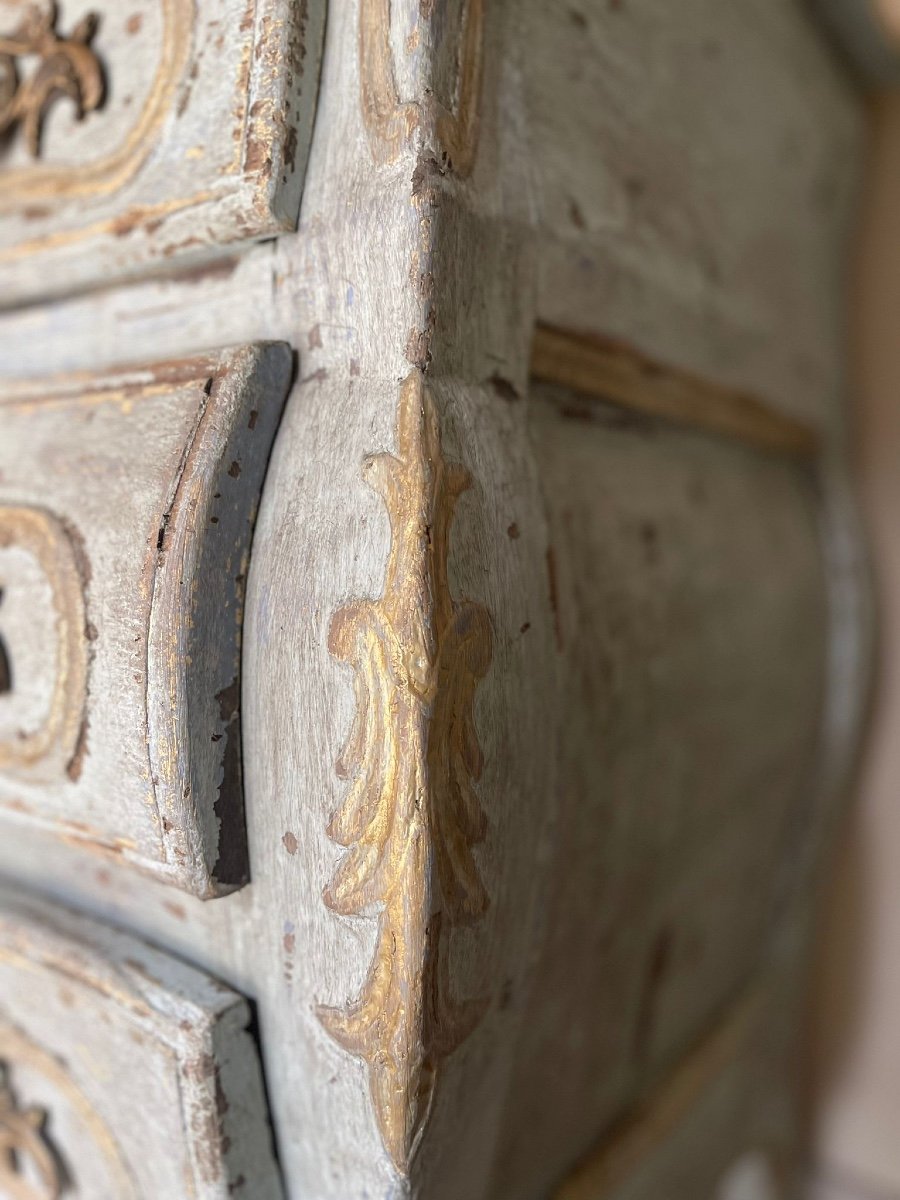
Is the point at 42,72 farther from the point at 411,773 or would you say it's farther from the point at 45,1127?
the point at 45,1127

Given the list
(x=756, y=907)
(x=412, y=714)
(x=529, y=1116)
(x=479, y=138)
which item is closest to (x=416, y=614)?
(x=412, y=714)

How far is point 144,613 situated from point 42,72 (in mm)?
231

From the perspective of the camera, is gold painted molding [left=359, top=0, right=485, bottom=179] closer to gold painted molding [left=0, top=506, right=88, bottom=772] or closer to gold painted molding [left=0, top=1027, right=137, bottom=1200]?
gold painted molding [left=0, top=506, right=88, bottom=772]

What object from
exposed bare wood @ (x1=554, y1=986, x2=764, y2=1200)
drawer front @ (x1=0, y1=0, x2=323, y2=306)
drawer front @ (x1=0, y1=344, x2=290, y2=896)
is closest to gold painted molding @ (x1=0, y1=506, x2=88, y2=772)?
drawer front @ (x1=0, y1=344, x2=290, y2=896)

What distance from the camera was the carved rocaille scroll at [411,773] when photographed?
0.90ft

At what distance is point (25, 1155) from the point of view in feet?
1.33

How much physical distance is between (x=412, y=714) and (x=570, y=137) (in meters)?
0.25

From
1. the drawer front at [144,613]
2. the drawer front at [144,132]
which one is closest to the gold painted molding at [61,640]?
the drawer front at [144,613]

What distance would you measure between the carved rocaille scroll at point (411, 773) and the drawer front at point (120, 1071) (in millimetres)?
65

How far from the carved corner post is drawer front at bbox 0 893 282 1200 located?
0.03m

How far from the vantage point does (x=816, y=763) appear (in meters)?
0.68

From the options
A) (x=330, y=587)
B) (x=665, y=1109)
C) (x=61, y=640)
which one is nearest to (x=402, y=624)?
(x=330, y=587)

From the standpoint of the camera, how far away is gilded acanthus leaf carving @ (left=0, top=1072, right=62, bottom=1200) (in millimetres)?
390

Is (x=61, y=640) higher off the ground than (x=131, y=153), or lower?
lower
